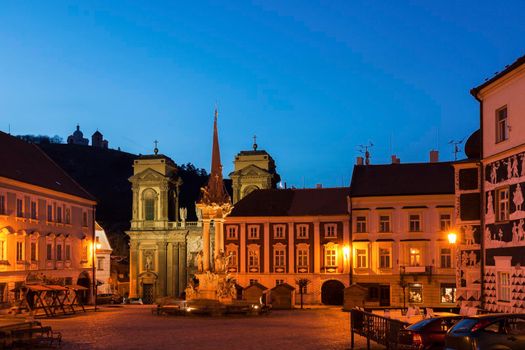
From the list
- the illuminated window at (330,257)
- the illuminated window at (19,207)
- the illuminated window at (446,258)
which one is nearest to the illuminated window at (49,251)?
the illuminated window at (19,207)

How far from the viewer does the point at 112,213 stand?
122 meters

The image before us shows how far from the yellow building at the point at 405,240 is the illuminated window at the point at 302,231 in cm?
461

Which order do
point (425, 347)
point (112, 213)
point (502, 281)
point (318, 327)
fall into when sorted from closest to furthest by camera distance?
point (425, 347) → point (502, 281) → point (318, 327) → point (112, 213)

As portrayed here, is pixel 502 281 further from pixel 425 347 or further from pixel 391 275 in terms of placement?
pixel 391 275

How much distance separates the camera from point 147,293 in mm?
78188

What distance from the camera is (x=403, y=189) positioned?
57.2 m

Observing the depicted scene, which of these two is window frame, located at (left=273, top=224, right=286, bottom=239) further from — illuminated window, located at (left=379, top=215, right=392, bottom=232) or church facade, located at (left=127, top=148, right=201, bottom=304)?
church facade, located at (left=127, top=148, right=201, bottom=304)

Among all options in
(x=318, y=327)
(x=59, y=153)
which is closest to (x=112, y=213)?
(x=59, y=153)

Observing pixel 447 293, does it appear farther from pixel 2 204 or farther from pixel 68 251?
pixel 2 204

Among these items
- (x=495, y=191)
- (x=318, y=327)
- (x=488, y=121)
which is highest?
(x=488, y=121)

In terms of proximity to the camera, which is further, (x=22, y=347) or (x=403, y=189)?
(x=403, y=189)

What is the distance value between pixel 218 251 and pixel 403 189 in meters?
17.6

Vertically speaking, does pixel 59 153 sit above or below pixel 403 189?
above

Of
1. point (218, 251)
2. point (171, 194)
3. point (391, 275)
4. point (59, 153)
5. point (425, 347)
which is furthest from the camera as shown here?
point (59, 153)
